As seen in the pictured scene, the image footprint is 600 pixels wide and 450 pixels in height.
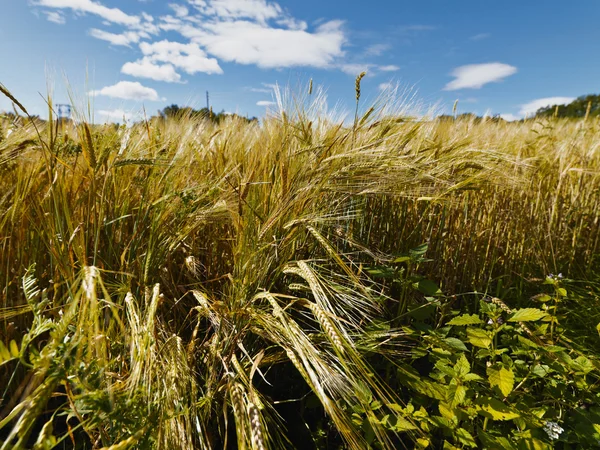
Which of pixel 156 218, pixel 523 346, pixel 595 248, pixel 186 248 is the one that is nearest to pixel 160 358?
pixel 156 218

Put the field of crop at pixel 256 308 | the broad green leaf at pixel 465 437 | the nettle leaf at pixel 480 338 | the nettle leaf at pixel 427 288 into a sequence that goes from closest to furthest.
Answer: the field of crop at pixel 256 308 < the broad green leaf at pixel 465 437 < the nettle leaf at pixel 480 338 < the nettle leaf at pixel 427 288

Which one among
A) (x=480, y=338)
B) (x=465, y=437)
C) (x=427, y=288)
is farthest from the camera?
(x=427, y=288)

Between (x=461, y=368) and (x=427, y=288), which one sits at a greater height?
(x=427, y=288)

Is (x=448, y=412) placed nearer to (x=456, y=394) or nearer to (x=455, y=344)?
(x=456, y=394)

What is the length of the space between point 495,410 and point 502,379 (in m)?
0.08

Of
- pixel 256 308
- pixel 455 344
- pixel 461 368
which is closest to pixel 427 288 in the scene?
pixel 455 344

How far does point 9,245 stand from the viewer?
1019 mm

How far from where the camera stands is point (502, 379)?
3.40 ft

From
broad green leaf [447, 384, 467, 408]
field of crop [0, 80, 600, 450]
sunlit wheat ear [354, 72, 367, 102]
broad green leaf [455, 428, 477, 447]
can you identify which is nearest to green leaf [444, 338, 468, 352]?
field of crop [0, 80, 600, 450]

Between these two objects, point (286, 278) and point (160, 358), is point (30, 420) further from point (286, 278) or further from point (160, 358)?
point (286, 278)

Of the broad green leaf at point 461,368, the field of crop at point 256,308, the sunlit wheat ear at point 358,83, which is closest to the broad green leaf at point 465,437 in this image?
the field of crop at point 256,308

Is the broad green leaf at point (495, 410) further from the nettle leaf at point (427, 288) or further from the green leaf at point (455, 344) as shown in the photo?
the nettle leaf at point (427, 288)

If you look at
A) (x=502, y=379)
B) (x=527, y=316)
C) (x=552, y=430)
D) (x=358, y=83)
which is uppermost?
(x=358, y=83)

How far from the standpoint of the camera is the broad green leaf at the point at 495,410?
98cm
